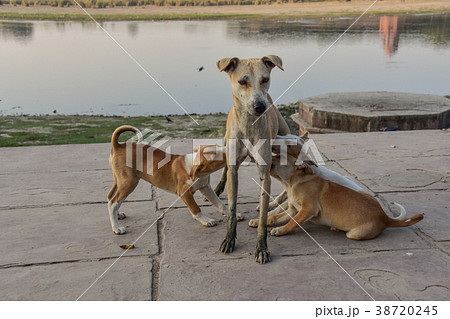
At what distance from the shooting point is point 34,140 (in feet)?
30.1

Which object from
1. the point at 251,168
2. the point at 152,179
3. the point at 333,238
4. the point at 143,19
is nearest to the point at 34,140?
the point at 251,168

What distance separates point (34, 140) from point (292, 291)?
6984 millimetres

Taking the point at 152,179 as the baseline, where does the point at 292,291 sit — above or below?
below

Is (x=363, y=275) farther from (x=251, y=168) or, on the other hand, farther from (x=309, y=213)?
(x=251, y=168)

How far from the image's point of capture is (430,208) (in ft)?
16.1

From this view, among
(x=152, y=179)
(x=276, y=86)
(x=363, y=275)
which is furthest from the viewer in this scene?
(x=276, y=86)

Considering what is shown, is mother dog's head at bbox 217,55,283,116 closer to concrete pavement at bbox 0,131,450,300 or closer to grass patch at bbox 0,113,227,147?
concrete pavement at bbox 0,131,450,300

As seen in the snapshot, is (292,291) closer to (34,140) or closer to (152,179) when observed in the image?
(152,179)

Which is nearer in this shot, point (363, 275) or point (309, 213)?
point (363, 275)

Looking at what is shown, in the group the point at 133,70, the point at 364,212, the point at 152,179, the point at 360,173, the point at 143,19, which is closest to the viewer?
the point at 364,212

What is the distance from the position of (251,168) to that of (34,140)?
4.67m

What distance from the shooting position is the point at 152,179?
15.5 ft

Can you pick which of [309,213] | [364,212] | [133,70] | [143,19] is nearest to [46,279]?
[309,213]
